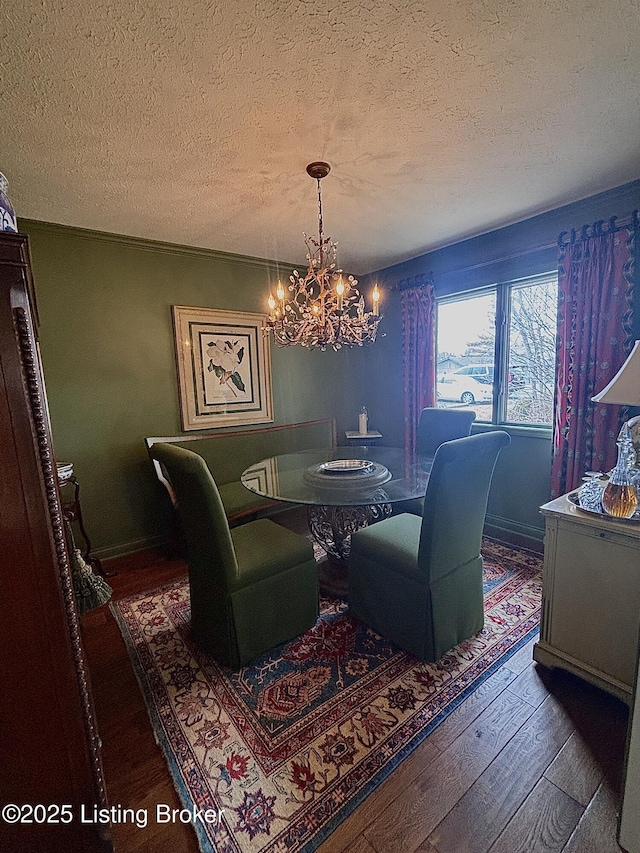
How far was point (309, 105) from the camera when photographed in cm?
147

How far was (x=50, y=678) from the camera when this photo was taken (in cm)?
91

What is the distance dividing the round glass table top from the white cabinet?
0.66 meters

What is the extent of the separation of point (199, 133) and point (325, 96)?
0.59 meters

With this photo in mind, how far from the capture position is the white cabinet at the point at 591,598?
1411mm

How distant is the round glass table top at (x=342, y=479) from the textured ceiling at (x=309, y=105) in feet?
5.60

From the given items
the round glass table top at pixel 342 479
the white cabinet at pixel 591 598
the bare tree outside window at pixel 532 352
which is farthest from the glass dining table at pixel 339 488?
the bare tree outside window at pixel 532 352

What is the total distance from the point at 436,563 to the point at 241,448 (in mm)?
2212

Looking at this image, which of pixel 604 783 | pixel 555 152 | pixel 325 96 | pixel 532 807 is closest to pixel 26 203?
pixel 325 96

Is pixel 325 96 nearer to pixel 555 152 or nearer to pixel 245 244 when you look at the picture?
pixel 555 152

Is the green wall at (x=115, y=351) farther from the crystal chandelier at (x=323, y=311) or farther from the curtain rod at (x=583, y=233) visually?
the curtain rod at (x=583, y=233)

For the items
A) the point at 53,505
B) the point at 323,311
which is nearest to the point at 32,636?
the point at 53,505

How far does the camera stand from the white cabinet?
4.63ft

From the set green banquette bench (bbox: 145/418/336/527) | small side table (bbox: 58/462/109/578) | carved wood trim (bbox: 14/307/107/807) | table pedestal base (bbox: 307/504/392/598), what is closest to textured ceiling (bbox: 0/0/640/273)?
carved wood trim (bbox: 14/307/107/807)

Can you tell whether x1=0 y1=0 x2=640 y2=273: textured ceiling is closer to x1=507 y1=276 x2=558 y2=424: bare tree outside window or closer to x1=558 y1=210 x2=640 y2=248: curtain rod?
x1=558 y1=210 x2=640 y2=248: curtain rod
